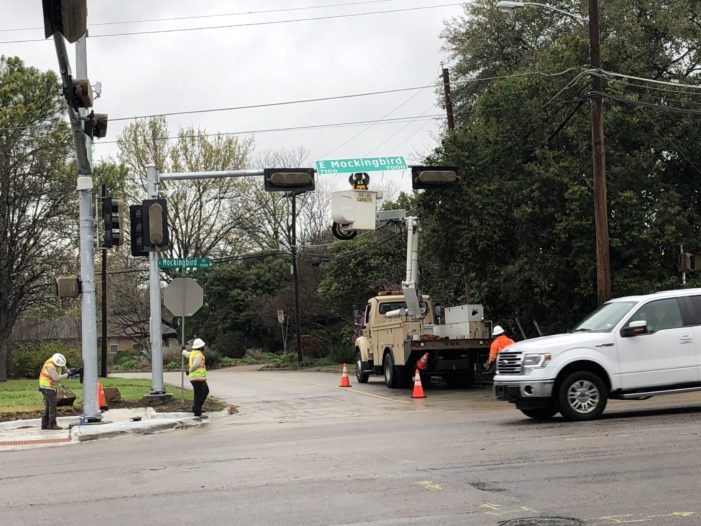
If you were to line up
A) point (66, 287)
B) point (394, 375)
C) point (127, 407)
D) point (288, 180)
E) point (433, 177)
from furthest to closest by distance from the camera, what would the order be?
point (394, 375) → point (127, 407) → point (433, 177) → point (288, 180) → point (66, 287)

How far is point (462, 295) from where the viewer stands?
108ft

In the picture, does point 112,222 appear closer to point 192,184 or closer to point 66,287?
point 66,287

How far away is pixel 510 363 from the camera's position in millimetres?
14109

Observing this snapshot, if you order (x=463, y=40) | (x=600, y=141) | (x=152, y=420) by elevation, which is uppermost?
(x=463, y=40)

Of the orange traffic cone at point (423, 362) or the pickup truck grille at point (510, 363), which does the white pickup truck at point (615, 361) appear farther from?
the orange traffic cone at point (423, 362)

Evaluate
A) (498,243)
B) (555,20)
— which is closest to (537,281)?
(498,243)

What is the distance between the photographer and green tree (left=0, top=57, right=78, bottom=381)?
38.3 meters

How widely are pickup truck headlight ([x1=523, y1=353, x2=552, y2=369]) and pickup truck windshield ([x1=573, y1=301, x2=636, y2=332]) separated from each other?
115cm

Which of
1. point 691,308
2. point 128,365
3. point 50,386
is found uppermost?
point 691,308

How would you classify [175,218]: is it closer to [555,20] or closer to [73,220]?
[73,220]

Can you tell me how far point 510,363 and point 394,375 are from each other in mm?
10634

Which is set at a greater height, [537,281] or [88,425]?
[537,281]

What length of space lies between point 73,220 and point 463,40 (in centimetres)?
1946

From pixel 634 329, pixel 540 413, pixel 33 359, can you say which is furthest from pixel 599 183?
pixel 33 359
